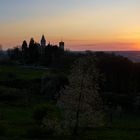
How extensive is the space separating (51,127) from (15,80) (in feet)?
232

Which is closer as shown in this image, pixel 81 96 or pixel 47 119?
pixel 47 119

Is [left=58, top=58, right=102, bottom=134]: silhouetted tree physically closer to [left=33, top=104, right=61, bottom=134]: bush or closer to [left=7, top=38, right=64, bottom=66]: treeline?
[left=33, top=104, right=61, bottom=134]: bush

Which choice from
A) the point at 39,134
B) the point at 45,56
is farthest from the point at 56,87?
the point at 45,56

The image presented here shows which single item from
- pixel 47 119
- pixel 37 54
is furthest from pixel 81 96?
pixel 37 54

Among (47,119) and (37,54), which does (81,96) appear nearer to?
(47,119)

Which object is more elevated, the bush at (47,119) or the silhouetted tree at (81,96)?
the silhouetted tree at (81,96)

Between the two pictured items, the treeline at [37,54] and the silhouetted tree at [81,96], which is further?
the treeline at [37,54]

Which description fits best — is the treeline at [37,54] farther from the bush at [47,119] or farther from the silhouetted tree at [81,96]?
the silhouetted tree at [81,96]

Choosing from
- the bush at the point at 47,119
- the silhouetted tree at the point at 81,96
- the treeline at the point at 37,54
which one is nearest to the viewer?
the bush at the point at 47,119

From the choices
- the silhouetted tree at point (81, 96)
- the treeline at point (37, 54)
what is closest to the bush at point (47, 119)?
the silhouetted tree at point (81, 96)

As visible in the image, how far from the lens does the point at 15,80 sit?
10800 centimetres

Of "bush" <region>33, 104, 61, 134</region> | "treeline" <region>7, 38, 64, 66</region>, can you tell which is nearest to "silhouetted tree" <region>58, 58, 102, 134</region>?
"bush" <region>33, 104, 61, 134</region>

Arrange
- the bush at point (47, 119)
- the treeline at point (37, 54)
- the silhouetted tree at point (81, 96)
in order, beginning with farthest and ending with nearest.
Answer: the treeline at point (37, 54) < the silhouetted tree at point (81, 96) < the bush at point (47, 119)

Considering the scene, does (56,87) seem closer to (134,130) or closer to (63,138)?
(134,130)
